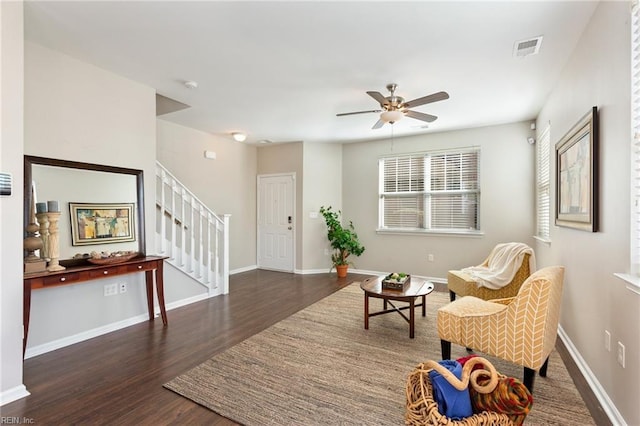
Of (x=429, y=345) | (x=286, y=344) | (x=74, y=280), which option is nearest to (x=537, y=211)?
(x=429, y=345)

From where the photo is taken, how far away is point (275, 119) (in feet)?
15.3

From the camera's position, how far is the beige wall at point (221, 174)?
502cm

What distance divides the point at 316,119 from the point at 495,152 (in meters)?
2.93

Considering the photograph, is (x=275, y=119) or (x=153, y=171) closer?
(x=153, y=171)

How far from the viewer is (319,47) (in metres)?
2.62

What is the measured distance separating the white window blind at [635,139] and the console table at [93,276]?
3868 millimetres

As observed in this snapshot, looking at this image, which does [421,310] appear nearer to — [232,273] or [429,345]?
[429,345]

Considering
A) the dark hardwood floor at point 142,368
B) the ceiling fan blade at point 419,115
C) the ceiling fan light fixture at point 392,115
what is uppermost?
the ceiling fan blade at point 419,115

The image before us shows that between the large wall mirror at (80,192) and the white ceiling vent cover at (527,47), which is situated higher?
the white ceiling vent cover at (527,47)

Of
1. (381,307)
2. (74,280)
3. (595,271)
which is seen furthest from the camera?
(381,307)

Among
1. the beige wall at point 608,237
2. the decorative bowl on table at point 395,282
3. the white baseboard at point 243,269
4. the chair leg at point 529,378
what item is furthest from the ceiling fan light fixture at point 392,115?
the white baseboard at point 243,269

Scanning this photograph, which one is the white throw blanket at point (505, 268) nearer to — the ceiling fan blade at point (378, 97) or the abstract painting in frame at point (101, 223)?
the ceiling fan blade at point (378, 97)

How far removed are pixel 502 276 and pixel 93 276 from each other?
4004mm

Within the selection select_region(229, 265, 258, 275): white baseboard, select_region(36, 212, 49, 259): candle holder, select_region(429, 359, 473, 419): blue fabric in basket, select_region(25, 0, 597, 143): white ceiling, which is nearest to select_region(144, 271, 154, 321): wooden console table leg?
select_region(36, 212, 49, 259): candle holder
